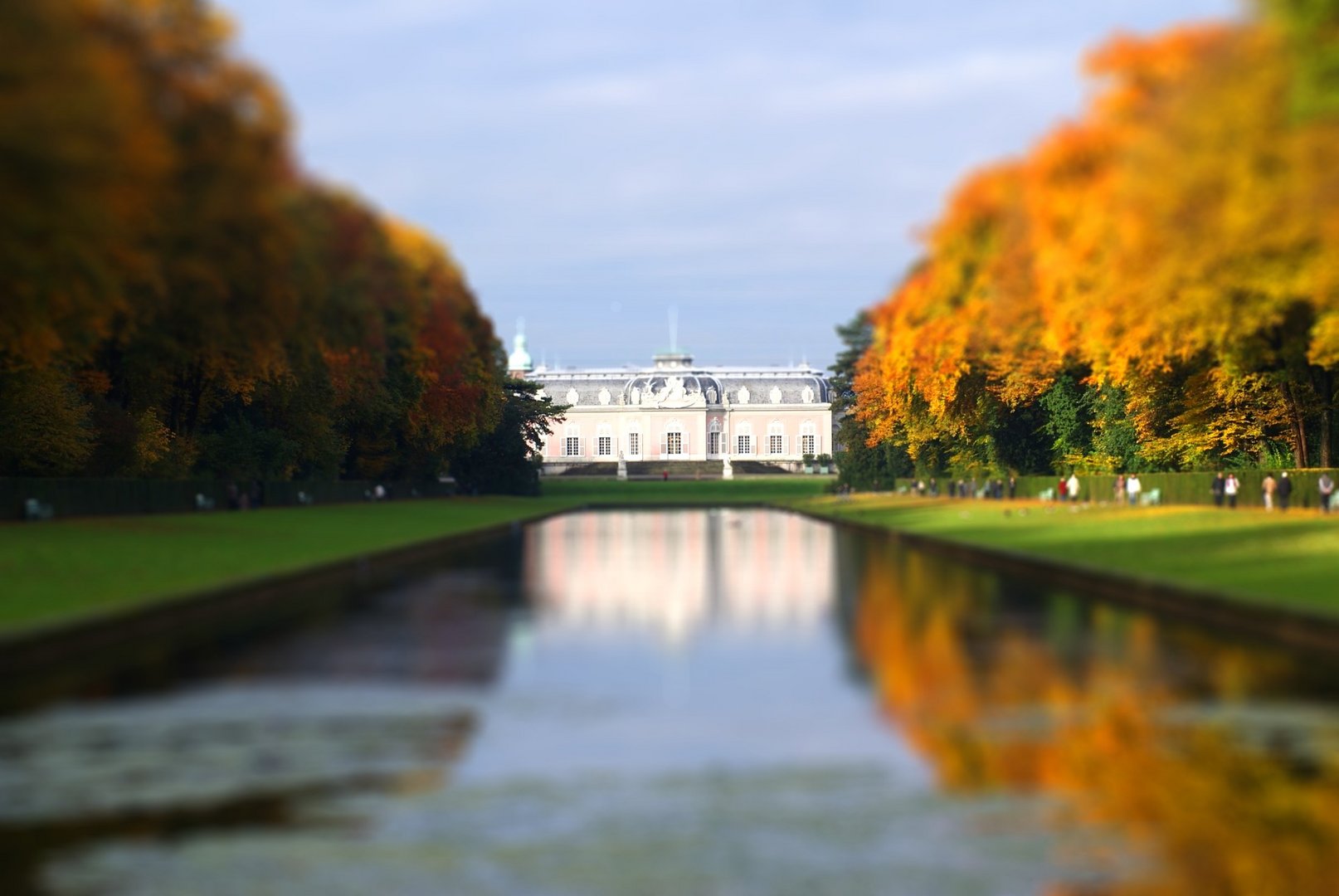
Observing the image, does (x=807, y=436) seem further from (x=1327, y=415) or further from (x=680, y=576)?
(x=680, y=576)

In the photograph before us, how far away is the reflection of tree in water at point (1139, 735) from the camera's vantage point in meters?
8.17

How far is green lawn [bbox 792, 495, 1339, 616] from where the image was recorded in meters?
23.7

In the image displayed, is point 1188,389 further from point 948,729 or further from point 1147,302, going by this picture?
point 948,729

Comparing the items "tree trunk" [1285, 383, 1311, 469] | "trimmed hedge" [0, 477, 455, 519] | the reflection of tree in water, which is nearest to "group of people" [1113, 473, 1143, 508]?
"tree trunk" [1285, 383, 1311, 469]

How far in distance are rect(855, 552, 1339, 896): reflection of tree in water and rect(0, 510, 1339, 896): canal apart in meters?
0.03

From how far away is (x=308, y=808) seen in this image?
30.0ft

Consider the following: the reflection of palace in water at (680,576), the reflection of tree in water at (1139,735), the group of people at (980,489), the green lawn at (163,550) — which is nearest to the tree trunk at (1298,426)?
the reflection of palace in water at (680,576)

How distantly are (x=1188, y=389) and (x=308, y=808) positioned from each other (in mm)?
48704

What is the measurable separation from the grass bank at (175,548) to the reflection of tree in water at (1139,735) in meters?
8.16

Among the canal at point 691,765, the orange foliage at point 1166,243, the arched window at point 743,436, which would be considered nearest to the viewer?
the canal at point 691,765

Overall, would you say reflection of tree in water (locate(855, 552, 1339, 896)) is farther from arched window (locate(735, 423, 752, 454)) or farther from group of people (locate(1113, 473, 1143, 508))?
arched window (locate(735, 423, 752, 454))

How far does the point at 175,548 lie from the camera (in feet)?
114

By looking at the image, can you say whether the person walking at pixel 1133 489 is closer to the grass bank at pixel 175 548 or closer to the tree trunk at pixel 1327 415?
the tree trunk at pixel 1327 415

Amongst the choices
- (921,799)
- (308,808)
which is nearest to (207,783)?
(308,808)
